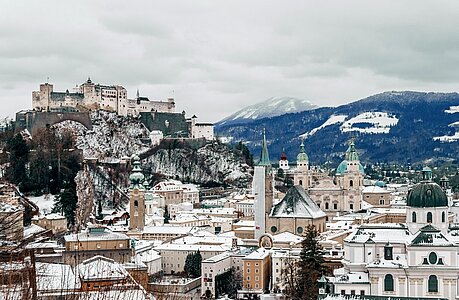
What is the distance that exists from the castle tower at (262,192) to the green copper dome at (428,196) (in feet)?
49.1

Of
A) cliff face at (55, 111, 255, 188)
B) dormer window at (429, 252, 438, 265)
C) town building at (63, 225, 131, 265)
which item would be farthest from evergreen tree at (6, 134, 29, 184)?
dormer window at (429, 252, 438, 265)

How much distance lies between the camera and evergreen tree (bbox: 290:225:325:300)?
120 ft

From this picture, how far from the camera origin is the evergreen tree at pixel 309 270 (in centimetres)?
3647

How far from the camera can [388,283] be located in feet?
114

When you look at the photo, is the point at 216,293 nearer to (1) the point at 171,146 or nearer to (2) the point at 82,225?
(2) the point at 82,225

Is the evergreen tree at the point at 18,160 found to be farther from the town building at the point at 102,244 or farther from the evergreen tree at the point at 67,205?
the town building at the point at 102,244

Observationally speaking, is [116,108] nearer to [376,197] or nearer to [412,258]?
[376,197]

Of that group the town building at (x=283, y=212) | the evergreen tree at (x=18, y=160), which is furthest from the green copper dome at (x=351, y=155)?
the evergreen tree at (x=18, y=160)

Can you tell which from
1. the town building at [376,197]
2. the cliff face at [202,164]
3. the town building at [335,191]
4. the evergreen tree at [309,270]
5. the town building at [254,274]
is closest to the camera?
the evergreen tree at [309,270]

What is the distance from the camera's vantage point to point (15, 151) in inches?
2447

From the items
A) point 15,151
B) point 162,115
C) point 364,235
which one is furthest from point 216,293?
point 162,115

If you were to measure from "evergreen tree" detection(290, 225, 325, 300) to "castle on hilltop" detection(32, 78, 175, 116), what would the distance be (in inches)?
2003

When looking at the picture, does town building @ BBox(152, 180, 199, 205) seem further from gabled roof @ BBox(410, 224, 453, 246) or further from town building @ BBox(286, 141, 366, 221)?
gabled roof @ BBox(410, 224, 453, 246)

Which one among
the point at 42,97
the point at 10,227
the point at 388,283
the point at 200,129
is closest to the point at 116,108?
the point at 42,97
